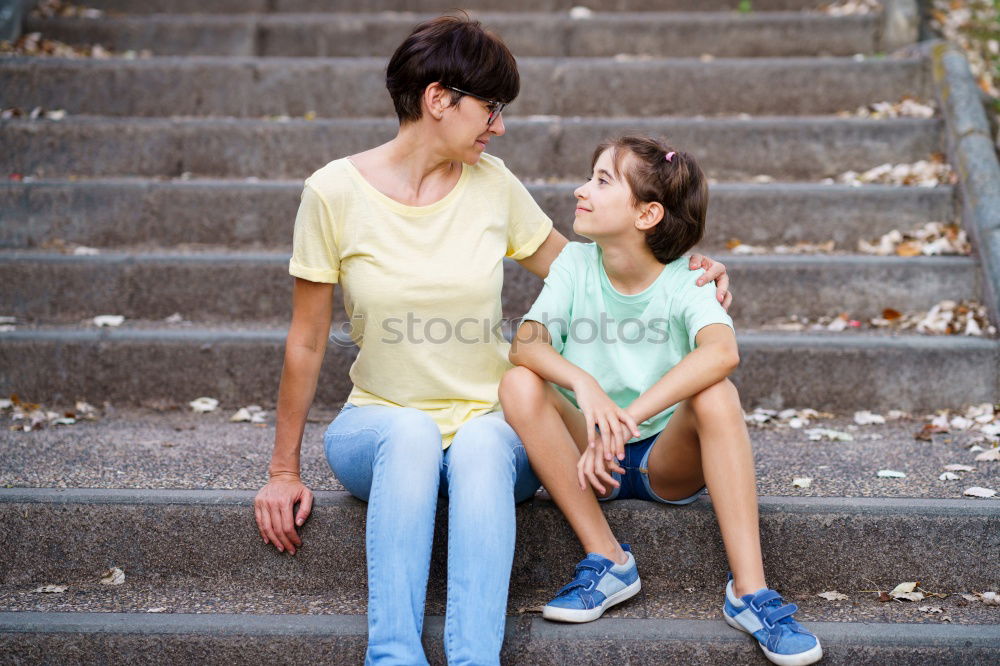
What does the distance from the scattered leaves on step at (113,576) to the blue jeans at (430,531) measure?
27.8 inches

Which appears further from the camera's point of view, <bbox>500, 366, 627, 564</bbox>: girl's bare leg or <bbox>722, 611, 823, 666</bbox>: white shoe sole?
<bbox>500, 366, 627, 564</bbox>: girl's bare leg

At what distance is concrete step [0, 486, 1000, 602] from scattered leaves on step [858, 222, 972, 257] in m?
1.42

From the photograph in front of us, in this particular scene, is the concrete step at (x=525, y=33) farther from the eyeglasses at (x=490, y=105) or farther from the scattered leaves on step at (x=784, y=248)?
the eyeglasses at (x=490, y=105)

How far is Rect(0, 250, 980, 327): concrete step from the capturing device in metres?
3.37

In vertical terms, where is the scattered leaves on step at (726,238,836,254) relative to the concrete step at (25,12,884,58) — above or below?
below

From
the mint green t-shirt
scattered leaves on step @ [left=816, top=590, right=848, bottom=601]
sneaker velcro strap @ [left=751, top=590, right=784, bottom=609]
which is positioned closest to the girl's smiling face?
the mint green t-shirt

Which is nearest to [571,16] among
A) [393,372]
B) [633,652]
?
[393,372]

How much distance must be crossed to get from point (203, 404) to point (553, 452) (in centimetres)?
151

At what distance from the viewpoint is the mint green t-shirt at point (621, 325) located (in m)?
2.31

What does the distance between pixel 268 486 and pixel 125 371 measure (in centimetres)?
116

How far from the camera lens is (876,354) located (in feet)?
10.2

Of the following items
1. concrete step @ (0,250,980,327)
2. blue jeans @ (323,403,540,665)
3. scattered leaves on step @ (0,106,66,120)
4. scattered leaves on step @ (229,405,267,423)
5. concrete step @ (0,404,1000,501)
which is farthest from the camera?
scattered leaves on step @ (0,106,66,120)

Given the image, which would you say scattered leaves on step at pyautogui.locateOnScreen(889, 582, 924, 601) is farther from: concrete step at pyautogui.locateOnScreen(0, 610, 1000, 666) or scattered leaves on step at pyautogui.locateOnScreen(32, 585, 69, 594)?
scattered leaves on step at pyautogui.locateOnScreen(32, 585, 69, 594)

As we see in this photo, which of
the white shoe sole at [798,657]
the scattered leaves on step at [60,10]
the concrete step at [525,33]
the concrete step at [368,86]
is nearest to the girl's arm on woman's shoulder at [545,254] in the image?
the white shoe sole at [798,657]
